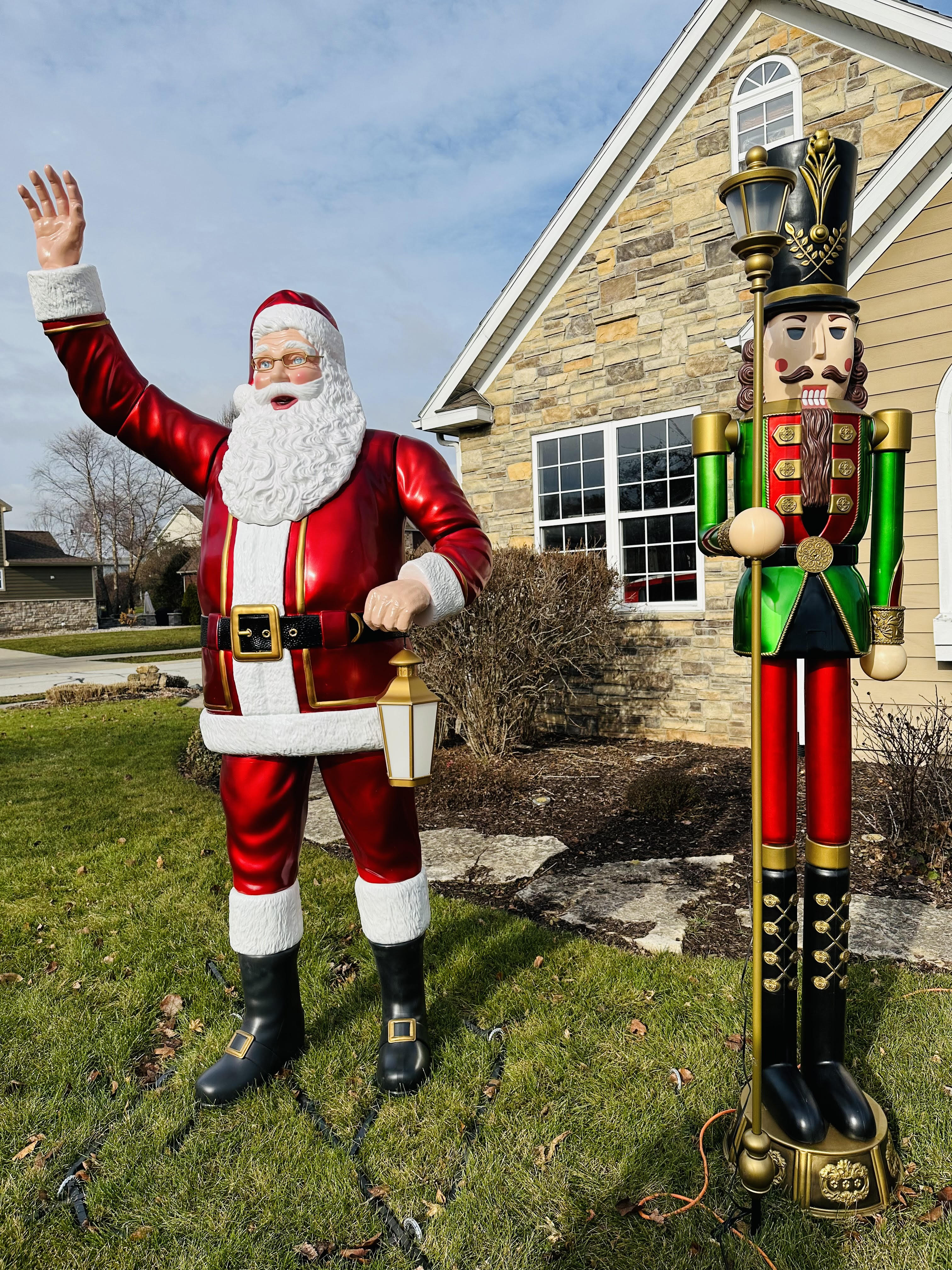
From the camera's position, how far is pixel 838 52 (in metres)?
6.42

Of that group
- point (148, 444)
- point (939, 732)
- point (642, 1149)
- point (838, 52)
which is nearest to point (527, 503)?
point (838, 52)

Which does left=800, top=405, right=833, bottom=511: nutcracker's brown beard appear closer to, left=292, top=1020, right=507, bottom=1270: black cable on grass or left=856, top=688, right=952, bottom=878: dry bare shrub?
left=292, top=1020, right=507, bottom=1270: black cable on grass

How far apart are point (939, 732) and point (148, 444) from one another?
3843mm

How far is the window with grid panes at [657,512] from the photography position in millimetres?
7312

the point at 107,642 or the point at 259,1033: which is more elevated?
the point at 107,642

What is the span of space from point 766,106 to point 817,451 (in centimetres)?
650

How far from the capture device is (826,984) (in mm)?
2072

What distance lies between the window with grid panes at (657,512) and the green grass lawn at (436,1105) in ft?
14.7

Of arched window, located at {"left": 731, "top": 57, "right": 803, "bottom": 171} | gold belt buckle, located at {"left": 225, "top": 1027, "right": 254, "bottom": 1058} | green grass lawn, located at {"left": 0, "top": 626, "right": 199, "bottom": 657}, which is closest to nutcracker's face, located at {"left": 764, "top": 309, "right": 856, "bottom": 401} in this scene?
gold belt buckle, located at {"left": 225, "top": 1027, "right": 254, "bottom": 1058}

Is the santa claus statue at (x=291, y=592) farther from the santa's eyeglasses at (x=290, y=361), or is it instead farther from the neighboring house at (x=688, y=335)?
the neighboring house at (x=688, y=335)

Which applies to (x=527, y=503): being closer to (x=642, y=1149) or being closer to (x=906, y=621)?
(x=906, y=621)

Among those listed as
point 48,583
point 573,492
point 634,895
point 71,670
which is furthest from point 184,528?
point 634,895

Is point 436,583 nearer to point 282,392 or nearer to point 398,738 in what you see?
point 398,738

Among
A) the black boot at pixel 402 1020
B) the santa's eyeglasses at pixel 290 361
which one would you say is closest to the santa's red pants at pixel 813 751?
the black boot at pixel 402 1020
